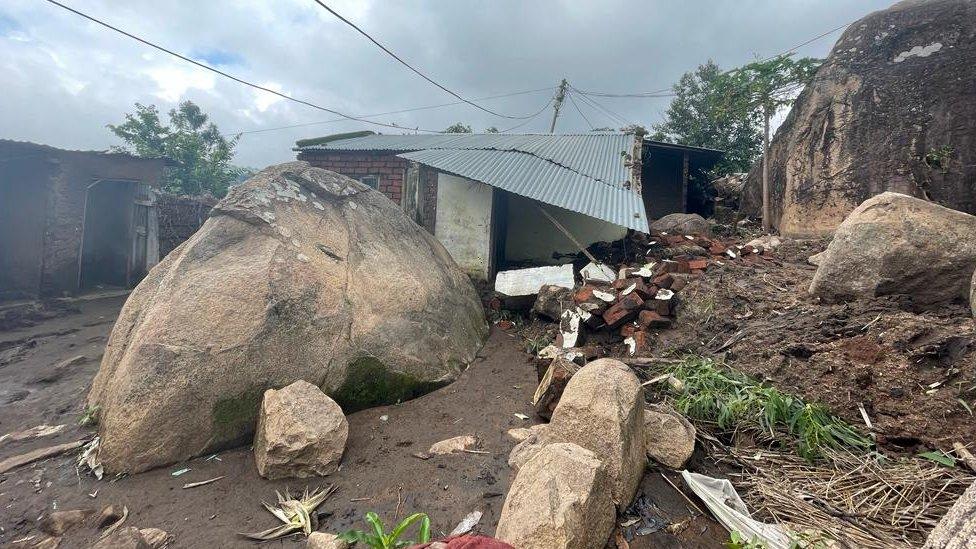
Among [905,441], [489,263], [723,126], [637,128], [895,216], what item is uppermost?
[723,126]

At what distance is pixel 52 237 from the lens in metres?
8.20

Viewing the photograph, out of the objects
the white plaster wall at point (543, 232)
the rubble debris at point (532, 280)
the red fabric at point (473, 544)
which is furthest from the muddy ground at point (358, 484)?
the white plaster wall at point (543, 232)

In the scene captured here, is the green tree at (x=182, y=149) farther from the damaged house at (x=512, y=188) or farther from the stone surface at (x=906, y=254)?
the stone surface at (x=906, y=254)

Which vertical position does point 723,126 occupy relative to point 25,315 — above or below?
above

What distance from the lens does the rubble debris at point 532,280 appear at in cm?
612

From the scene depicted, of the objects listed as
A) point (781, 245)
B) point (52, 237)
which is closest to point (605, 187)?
point (781, 245)

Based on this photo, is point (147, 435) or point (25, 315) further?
point (25, 315)

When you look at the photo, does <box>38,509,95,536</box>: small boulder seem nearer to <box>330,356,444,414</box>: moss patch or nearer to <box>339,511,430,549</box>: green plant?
<box>330,356,444,414</box>: moss patch

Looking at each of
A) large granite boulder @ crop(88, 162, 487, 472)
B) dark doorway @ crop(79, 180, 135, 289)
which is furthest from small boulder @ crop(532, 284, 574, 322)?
dark doorway @ crop(79, 180, 135, 289)

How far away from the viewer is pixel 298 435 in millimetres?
2801

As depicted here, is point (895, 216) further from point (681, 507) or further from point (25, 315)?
point (25, 315)

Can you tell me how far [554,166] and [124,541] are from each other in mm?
7452

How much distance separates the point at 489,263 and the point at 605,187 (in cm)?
245

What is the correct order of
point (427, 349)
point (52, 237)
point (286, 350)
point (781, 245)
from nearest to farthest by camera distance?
1. point (286, 350)
2. point (427, 349)
3. point (781, 245)
4. point (52, 237)
